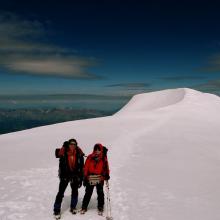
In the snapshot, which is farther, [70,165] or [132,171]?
[132,171]

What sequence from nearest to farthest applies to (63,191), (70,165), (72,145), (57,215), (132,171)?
1. (72,145)
2. (70,165)
3. (57,215)
4. (63,191)
5. (132,171)

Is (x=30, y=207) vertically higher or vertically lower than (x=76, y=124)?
lower

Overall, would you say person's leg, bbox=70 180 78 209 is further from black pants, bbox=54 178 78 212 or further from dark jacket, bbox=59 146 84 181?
dark jacket, bbox=59 146 84 181

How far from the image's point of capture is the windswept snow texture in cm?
970

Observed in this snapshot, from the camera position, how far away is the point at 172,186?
12250 mm

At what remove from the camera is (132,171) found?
14586 millimetres

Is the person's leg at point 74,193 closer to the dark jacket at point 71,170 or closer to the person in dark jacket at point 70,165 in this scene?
the person in dark jacket at point 70,165

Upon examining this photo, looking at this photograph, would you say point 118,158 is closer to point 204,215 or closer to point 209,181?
point 209,181

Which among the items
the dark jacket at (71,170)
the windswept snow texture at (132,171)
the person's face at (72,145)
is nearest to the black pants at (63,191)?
the dark jacket at (71,170)

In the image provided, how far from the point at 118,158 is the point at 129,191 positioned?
18.6 feet

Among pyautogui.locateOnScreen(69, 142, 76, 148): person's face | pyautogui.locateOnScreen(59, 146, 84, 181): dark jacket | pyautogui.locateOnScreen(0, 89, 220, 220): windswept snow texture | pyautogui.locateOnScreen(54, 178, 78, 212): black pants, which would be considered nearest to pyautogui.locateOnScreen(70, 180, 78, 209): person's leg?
pyautogui.locateOnScreen(54, 178, 78, 212): black pants

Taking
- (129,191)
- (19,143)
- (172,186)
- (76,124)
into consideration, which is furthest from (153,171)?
(76,124)

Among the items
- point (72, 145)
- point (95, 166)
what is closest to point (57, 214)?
point (95, 166)

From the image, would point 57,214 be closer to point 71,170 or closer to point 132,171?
point 71,170
